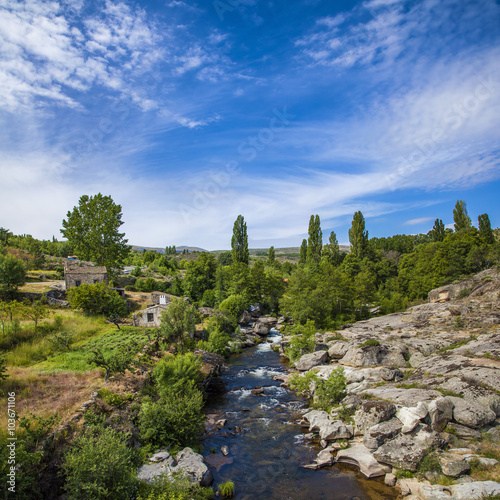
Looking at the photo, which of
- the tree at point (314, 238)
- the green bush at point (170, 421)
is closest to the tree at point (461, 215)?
→ the tree at point (314, 238)

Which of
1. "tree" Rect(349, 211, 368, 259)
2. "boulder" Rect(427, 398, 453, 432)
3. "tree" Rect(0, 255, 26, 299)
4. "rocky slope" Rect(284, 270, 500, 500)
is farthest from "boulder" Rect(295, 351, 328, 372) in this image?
"tree" Rect(349, 211, 368, 259)

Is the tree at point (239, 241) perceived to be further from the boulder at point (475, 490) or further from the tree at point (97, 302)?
the boulder at point (475, 490)

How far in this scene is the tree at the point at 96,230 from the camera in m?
48.7

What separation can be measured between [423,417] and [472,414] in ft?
8.72

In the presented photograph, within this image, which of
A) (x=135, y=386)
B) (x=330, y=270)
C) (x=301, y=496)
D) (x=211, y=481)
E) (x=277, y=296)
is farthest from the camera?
(x=277, y=296)

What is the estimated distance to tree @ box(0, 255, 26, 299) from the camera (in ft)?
122

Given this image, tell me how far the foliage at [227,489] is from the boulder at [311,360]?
19764 mm

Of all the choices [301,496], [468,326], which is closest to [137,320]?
[301,496]

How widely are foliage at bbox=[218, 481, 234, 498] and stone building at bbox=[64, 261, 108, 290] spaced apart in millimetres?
39262

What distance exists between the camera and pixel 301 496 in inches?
591

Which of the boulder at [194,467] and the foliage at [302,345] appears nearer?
the boulder at [194,467]

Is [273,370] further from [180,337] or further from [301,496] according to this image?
[301,496]

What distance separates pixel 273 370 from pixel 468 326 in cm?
2462

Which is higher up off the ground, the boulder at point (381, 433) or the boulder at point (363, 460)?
the boulder at point (381, 433)
